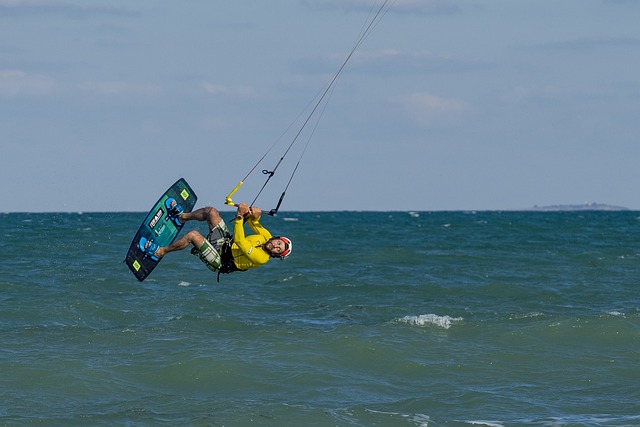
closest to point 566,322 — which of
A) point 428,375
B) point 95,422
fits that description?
point 428,375

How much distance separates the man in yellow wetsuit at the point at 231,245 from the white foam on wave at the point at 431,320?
665cm

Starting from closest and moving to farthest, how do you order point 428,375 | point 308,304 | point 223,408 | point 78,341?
1. point 223,408
2. point 428,375
3. point 78,341
4. point 308,304

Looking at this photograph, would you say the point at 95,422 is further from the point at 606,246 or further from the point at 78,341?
the point at 606,246

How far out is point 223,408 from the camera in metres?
12.2

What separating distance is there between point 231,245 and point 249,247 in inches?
14.3

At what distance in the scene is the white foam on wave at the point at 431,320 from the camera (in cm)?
1817

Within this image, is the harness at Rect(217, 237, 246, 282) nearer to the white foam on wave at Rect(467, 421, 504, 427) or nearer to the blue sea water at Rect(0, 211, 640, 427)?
the blue sea water at Rect(0, 211, 640, 427)

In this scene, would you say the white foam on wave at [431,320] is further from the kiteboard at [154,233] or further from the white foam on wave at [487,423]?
the white foam on wave at [487,423]

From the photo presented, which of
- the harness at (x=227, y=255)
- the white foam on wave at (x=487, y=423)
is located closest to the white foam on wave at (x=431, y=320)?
the white foam on wave at (x=487, y=423)

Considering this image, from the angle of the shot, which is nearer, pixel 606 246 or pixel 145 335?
pixel 145 335

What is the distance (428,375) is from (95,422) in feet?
16.3

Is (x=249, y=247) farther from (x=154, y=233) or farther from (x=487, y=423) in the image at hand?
(x=487, y=423)

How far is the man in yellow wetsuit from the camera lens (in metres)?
11.9

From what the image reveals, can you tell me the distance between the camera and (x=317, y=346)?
15836 millimetres
